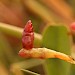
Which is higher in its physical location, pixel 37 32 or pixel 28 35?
pixel 37 32

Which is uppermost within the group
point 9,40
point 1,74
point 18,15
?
point 18,15

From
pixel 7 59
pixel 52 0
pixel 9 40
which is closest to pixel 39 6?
pixel 52 0

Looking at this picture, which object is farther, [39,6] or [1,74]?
[39,6]

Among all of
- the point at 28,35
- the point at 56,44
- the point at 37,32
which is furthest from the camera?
the point at 37,32

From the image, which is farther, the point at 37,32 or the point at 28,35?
the point at 37,32

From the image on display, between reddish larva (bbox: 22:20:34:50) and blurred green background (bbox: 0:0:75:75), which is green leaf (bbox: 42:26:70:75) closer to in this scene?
blurred green background (bbox: 0:0:75:75)

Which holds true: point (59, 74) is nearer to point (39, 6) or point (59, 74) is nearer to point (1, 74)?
point (1, 74)

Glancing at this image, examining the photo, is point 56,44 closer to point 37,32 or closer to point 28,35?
point 28,35

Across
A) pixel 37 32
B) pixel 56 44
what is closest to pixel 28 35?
pixel 56 44
